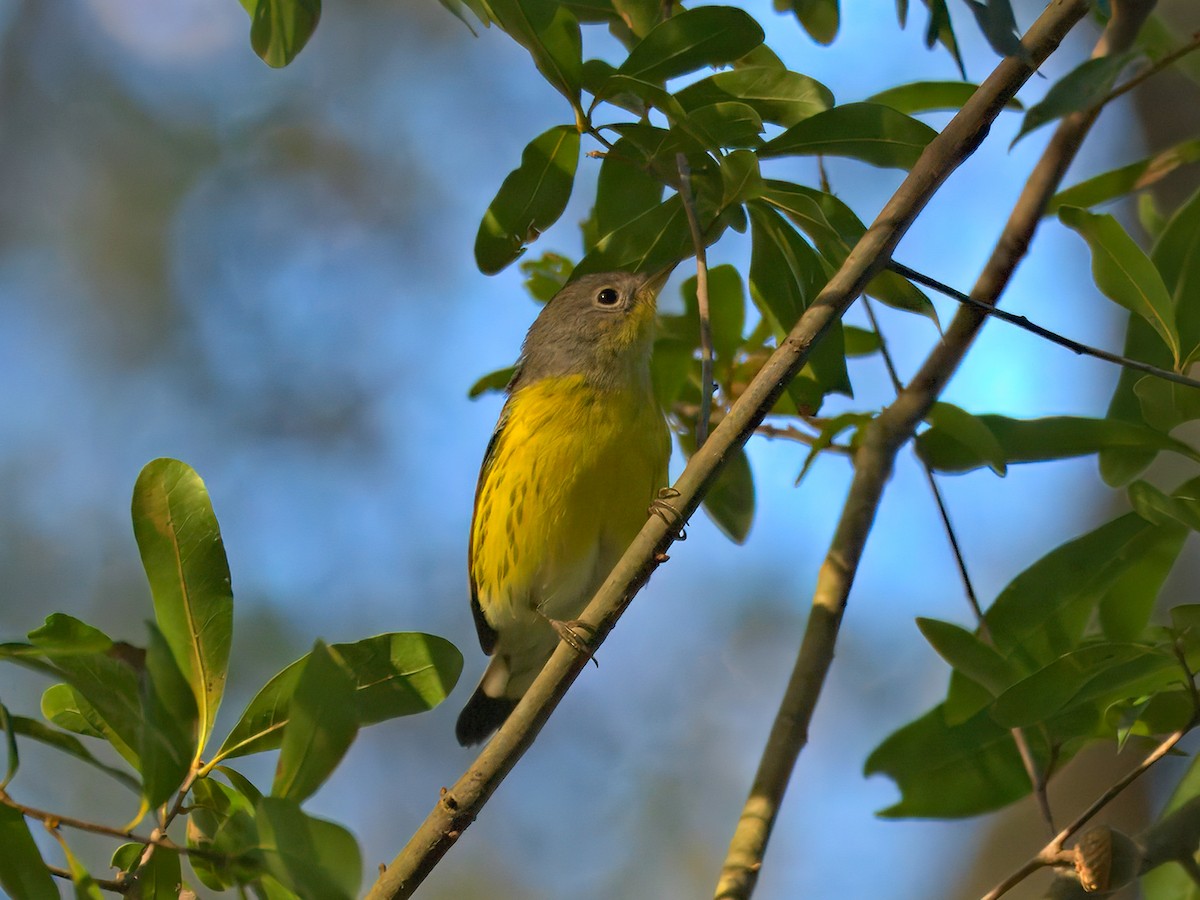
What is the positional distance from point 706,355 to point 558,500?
1503 millimetres

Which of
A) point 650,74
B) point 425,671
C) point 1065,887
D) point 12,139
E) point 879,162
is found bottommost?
point 1065,887

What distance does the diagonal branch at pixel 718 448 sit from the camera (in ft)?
6.35

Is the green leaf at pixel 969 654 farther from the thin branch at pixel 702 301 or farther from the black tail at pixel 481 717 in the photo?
the black tail at pixel 481 717

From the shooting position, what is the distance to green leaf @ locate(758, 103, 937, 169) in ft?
7.37

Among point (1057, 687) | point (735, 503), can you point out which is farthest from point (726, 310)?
point (1057, 687)

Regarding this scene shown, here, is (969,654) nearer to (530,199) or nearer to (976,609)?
(976,609)

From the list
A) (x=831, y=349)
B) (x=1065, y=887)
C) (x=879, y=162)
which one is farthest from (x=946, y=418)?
(x=1065, y=887)

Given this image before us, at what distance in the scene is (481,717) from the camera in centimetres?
427

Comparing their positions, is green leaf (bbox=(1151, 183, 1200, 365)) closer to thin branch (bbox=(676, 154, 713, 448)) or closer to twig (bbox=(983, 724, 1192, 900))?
twig (bbox=(983, 724, 1192, 900))

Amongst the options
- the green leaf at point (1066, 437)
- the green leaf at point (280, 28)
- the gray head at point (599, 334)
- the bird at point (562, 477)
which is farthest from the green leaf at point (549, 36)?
the gray head at point (599, 334)

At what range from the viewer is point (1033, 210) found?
2.68 m

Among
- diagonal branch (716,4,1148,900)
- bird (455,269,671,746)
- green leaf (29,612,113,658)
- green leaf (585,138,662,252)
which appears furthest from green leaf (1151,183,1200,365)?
green leaf (29,612,113,658)

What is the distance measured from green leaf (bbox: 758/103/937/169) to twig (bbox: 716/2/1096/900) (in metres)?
0.56

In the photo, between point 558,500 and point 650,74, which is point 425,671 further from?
point 558,500
